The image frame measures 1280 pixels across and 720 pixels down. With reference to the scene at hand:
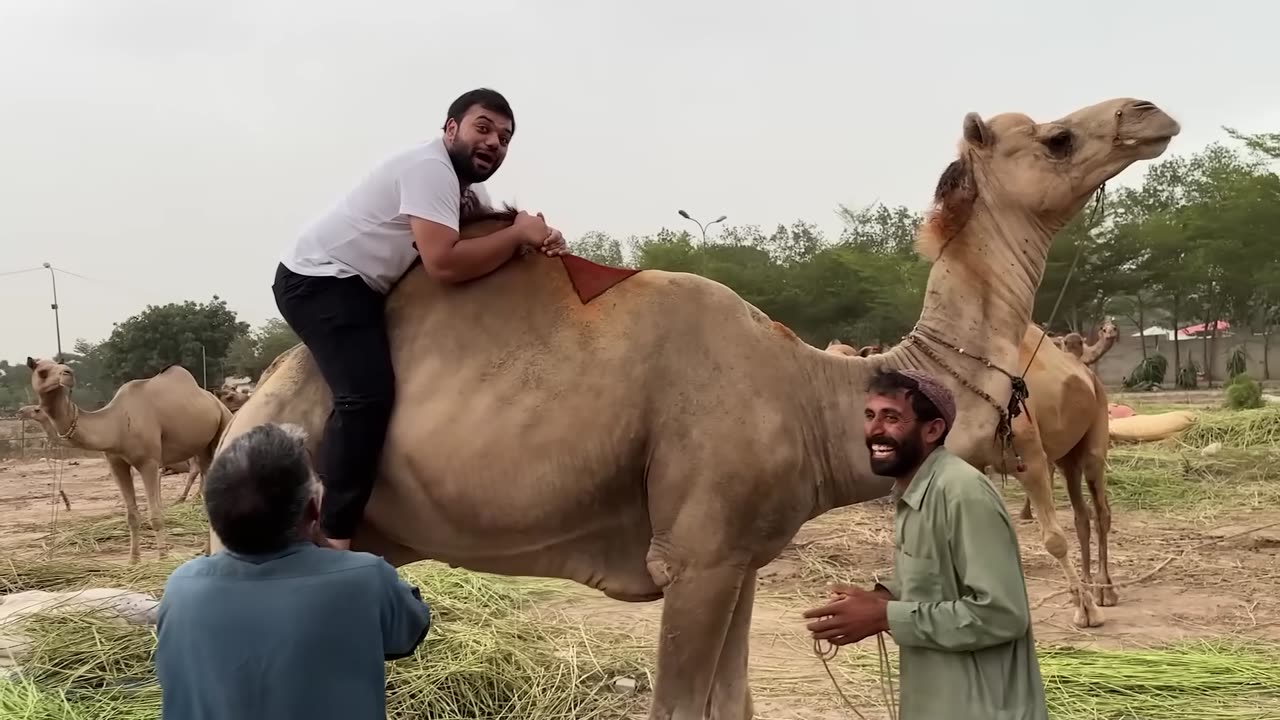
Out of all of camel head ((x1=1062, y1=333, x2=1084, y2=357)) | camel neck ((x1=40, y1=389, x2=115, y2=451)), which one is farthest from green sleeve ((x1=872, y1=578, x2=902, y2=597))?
camel neck ((x1=40, y1=389, x2=115, y2=451))

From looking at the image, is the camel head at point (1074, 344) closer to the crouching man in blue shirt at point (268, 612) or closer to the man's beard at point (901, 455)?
the man's beard at point (901, 455)

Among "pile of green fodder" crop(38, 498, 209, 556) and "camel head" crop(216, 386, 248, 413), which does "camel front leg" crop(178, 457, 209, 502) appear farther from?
"camel head" crop(216, 386, 248, 413)

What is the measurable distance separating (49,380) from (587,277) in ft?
34.2

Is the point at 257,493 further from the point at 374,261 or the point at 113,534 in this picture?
the point at 113,534

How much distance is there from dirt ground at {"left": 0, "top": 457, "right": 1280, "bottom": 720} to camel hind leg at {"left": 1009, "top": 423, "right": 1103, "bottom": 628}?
126 millimetres

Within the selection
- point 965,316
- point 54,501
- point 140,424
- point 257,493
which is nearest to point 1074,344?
point 965,316

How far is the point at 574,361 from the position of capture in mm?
3258

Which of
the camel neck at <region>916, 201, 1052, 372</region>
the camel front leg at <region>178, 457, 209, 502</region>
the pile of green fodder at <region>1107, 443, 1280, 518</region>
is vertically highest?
the camel neck at <region>916, 201, 1052, 372</region>

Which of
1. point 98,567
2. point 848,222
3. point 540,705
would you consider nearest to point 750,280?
point 848,222

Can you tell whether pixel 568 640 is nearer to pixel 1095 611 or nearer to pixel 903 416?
pixel 1095 611

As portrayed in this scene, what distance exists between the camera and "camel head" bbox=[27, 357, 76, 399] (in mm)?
11344

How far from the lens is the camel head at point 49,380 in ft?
37.2

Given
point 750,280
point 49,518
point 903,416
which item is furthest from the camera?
point 750,280

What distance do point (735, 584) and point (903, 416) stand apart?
1.08 meters
